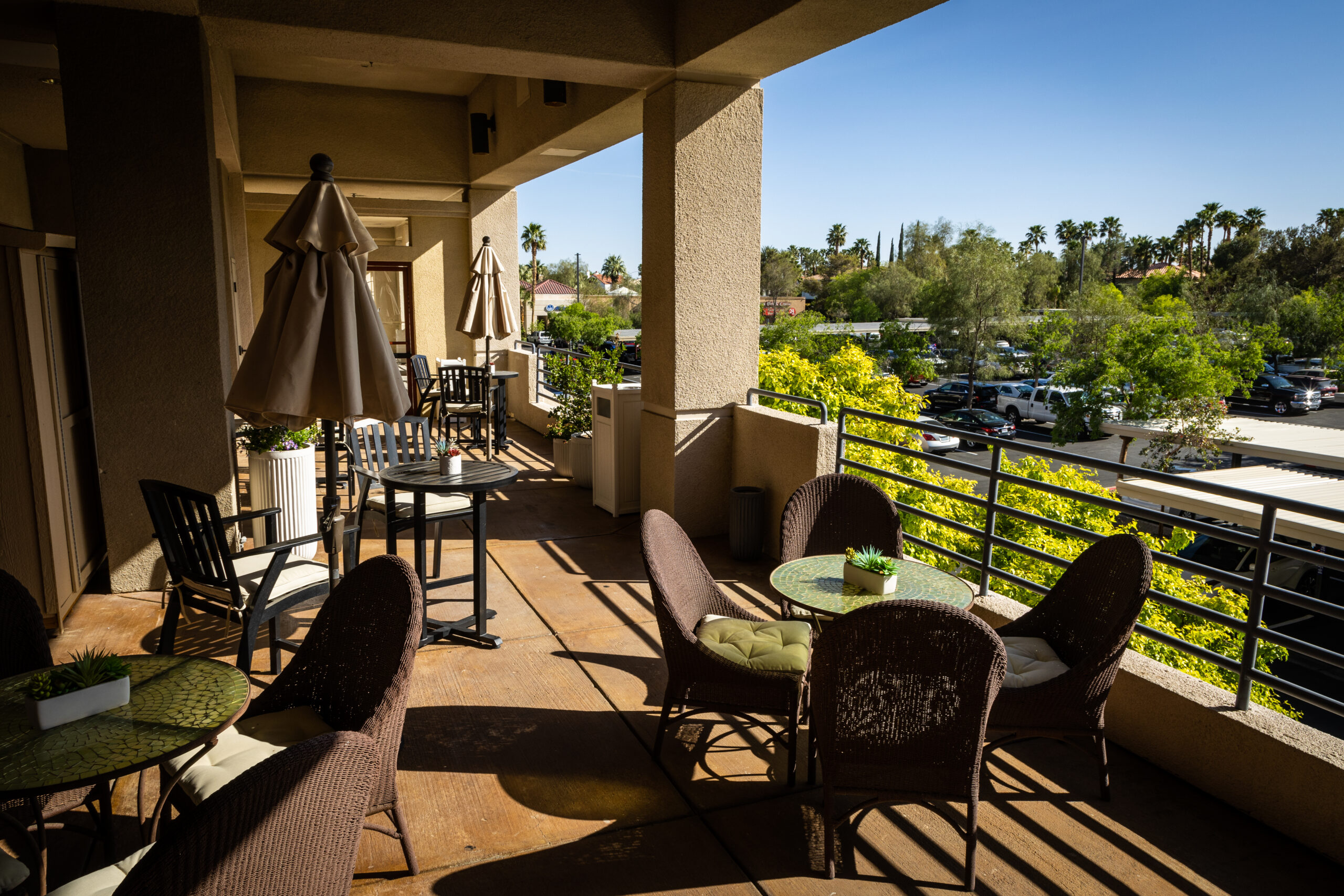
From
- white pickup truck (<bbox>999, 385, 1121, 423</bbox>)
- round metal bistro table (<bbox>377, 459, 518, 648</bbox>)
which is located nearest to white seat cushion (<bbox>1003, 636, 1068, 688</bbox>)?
round metal bistro table (<bbox>377, 459, 518, 648</bbox>)

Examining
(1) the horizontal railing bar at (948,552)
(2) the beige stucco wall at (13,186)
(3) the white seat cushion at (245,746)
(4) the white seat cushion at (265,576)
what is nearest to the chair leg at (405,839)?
(3) the white seat cushion at (245,746)

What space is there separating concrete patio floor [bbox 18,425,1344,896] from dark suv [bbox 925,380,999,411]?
36.6 metres

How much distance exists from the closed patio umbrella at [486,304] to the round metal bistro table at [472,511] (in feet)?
17.5

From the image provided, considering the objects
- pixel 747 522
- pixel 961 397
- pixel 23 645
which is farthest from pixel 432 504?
pixel 961 397

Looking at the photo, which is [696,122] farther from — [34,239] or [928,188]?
[928,188]

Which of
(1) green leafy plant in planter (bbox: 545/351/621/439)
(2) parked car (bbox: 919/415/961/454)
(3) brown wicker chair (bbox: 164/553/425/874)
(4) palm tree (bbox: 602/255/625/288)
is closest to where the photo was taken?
(3) brown wicker chair (bbox: 164/553/425/874)

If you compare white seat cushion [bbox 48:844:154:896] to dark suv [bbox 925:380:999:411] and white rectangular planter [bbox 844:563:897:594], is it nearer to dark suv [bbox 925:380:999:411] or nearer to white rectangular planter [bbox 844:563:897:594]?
white rectangular planter [bbox 844:563:897:594]

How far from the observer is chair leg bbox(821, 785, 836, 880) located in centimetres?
256

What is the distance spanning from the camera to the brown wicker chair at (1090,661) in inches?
111

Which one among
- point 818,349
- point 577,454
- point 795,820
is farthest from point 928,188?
point 795,820

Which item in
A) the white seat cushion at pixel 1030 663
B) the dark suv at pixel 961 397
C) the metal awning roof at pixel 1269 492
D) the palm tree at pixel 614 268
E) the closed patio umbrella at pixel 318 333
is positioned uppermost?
the palm tree at pixel 614 268

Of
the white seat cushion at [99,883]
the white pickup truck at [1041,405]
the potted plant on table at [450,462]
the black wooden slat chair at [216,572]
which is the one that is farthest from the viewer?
the white pickup truck at [1041,405]

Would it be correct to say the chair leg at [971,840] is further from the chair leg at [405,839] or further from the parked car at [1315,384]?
the parked car at [1315,384]

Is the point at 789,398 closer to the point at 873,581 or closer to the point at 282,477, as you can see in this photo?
the point at 873,581
